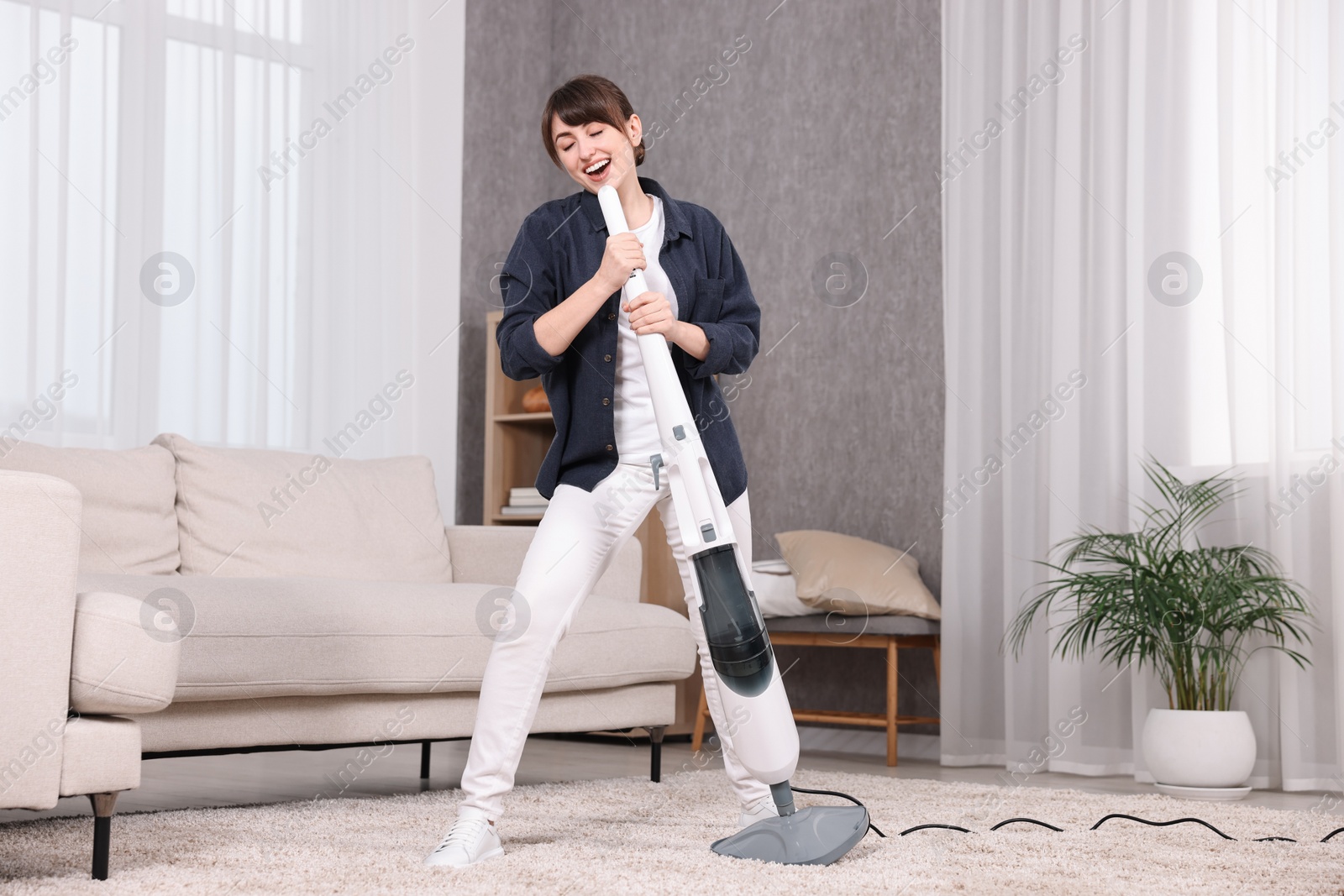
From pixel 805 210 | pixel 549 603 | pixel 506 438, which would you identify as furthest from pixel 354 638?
pixel 805 210

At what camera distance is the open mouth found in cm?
187

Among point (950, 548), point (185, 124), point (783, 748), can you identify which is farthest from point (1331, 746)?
point (185, 124)

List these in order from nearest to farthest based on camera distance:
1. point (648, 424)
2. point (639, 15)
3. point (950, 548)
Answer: point (648, 424)
point (950, 548)
point (639, 15)

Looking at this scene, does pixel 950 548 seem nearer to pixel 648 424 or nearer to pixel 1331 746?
pixel 1331 746

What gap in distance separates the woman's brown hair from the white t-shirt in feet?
0.61

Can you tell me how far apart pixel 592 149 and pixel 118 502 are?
1.47 m

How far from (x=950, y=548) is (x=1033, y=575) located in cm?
26

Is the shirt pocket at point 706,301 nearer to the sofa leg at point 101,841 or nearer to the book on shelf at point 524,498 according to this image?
the sofa leg at point 101,841

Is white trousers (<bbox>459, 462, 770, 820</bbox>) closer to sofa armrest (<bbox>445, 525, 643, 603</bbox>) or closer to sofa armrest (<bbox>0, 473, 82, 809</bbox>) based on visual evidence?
sofa armrest (<bbox>0, 473, 82, 809</bbox>)


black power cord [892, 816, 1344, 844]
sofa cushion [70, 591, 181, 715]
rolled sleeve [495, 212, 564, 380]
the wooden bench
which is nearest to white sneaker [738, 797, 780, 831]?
black power cord [892, 816, 1344, 844]

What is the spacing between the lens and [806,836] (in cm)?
176

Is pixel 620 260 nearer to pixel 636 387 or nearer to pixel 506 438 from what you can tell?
pixel 636 387

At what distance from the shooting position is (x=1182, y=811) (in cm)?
246

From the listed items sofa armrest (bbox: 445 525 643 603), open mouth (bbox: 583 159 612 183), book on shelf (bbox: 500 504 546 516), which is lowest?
sofa armrest (bbox: 445 525 643 603)
